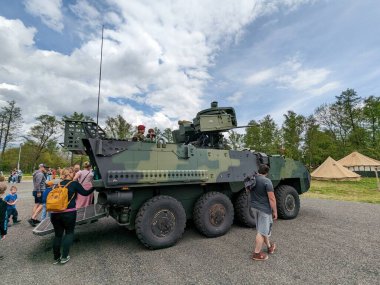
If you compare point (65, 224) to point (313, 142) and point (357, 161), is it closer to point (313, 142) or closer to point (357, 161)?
point (357, 161)

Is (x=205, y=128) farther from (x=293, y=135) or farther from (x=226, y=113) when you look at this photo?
(x=293, y=135)

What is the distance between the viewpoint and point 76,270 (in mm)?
3820

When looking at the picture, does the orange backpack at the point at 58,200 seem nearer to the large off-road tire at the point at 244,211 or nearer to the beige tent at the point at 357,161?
the large off-road tire at the point at 244,211

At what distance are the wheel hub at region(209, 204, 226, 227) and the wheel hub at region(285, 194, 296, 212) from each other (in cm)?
245

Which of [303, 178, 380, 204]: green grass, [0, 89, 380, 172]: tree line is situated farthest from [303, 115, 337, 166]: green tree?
[303, 178, 380, 204]: green grass

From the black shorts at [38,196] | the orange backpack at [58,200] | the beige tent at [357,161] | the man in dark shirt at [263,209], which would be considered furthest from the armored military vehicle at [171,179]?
the beige tent at [357,161]

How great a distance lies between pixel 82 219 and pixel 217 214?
2.75 meters

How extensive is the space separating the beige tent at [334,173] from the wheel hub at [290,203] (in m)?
17.4

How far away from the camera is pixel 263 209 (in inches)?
167

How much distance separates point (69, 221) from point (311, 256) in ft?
13.4

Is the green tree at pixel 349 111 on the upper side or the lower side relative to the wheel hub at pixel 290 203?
upper

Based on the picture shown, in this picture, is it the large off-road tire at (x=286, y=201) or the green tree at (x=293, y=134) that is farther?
the green tree at (x=293, y=134)

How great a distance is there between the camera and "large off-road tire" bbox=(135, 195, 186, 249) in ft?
14.9

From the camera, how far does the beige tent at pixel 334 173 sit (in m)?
21.7
